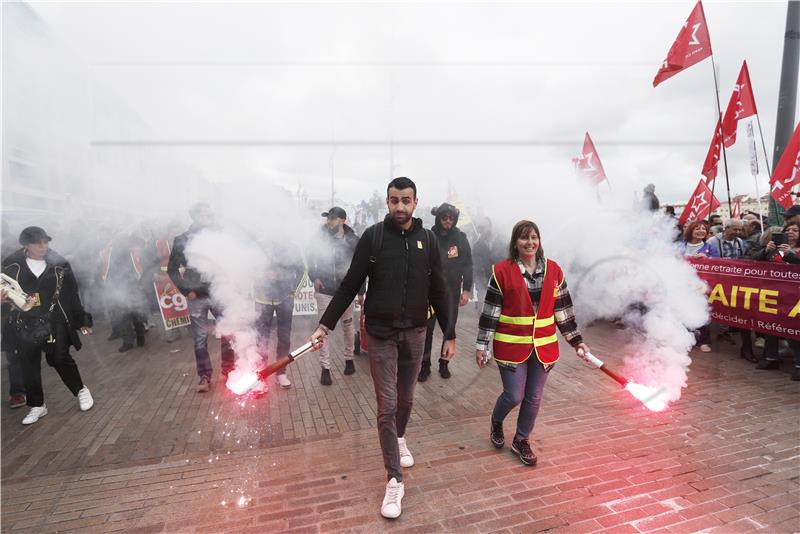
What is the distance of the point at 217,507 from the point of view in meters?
2.74

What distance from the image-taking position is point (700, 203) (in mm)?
9000

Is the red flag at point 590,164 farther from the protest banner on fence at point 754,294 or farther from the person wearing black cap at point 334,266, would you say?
the person wearing black cap at point 334,266

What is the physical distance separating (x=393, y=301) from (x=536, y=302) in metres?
1.16

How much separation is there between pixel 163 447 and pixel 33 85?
4661 mm

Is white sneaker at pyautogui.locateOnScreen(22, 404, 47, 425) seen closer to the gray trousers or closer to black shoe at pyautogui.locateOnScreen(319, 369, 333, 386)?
black shoe at pyautogui.locateOnScreen(319, 369, 333, 386)

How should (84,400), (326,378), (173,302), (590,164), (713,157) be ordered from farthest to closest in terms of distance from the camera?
(590,164), (713,157), (173,302), (326,378), (84,400)

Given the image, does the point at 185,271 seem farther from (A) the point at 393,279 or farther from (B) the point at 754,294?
(B) the point at 754,294

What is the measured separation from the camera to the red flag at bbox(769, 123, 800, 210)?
255 inches

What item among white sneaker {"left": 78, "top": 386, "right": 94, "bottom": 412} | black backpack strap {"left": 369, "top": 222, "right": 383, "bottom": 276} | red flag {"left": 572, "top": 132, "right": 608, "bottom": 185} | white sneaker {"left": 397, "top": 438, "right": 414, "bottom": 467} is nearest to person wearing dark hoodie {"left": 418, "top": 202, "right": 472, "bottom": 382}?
white sneaker {"left": 397, "top": 438, "right": 414, "bottom": 467}

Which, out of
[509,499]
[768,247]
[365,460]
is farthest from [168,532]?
[768,247]

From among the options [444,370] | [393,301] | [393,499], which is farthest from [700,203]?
[393,499]

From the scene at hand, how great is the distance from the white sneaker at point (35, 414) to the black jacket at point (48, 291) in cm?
68

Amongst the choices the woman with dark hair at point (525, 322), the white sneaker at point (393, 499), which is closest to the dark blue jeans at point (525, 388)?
the woman with dark hair at point (525, 322)

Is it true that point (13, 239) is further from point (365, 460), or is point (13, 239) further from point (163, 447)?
point (365, 460)
